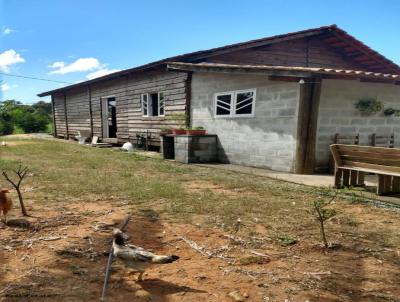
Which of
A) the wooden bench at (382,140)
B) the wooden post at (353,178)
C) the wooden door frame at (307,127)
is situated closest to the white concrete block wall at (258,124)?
the wooden door frame at (307,127)

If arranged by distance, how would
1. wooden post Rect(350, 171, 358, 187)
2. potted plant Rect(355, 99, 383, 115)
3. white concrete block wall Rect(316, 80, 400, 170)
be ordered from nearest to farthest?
wooden post Rect(350, 171, 358, 187) < white concrete block wall Rect(316, 80, 400, 170) < potted plant Rect(355, 99, 383, 115)

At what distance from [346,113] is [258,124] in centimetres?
233

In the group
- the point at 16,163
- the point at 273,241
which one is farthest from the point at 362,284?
the point at 16,163

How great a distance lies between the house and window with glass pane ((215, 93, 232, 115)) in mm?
Result: 33

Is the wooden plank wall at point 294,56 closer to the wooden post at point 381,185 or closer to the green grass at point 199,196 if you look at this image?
the green grass at point 199,196

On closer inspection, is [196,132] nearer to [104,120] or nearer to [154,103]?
[154,103]

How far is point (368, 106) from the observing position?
852 cm

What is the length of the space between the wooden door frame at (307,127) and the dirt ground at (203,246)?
205cm

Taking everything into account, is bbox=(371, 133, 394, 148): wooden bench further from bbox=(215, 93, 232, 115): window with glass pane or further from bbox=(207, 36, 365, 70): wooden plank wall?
bbox=(207, 36, 365, 70): wooden plank wall

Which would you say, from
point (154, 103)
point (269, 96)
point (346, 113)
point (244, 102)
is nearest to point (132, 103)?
point (154, 103)

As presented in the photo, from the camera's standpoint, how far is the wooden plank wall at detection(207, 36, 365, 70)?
39.7ft

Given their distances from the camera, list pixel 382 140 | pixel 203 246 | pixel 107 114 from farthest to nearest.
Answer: pixel 107 114, pixel 382 140, pixel 203 246

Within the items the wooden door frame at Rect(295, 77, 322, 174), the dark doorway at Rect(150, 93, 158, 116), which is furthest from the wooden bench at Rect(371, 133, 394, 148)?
the dark doorway at Rect(150, 93, 158, 116)

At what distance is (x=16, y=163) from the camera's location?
935cm
